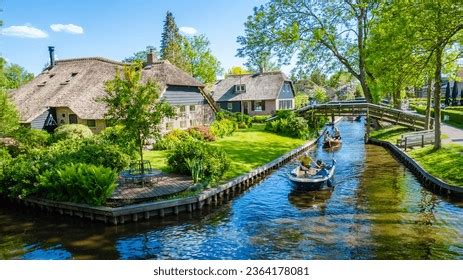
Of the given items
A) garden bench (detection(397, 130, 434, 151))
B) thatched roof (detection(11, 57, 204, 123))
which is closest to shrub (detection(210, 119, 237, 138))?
thatched roof (detection(11, 57, 204, 123))

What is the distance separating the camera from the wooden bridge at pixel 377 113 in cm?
3722

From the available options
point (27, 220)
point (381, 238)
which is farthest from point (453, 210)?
point (27, 220)

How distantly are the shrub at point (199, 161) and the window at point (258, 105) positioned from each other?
3591 cm

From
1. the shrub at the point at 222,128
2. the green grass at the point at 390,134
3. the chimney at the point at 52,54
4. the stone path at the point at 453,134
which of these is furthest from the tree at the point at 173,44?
the stone path at the point at 453,134

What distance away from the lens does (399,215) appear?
16281 mm

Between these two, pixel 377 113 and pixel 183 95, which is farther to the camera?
pixel 377 113

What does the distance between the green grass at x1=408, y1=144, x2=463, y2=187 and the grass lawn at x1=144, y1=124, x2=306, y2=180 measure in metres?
9.91

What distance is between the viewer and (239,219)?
16781mm

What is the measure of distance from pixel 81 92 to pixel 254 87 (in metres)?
29.0

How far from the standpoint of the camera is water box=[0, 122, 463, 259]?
42.7ft

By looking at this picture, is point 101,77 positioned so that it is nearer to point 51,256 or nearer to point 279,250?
point 51,256

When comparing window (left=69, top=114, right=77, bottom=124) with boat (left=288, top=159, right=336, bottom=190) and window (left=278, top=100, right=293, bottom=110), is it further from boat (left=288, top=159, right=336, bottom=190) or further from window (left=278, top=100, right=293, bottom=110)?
window (left=278, top=100, right=293, bottom=110)

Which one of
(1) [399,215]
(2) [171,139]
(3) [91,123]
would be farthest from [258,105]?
(1) [399,215]

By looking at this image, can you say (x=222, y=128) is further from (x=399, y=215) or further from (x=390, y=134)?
(x=399, y=215)
